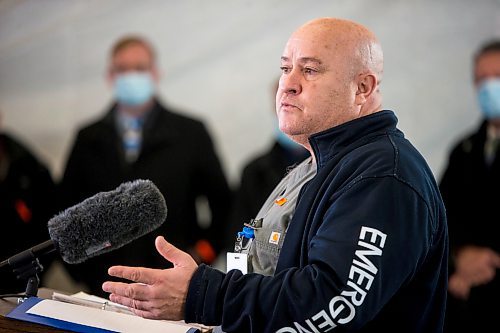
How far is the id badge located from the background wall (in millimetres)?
2395

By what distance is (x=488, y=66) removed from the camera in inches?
139

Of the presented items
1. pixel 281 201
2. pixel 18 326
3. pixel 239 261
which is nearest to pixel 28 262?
pixel 18 326

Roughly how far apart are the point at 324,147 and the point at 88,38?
3.08m

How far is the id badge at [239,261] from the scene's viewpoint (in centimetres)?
167

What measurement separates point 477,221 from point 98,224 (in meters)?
2.20

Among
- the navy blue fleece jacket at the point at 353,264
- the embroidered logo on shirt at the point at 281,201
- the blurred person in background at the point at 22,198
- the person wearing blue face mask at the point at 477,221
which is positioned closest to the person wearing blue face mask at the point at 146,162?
the blurred person in background at the point at 22,198

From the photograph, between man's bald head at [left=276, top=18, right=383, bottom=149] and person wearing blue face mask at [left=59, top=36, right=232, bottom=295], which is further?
person wearing blue face mask at [left=59, top=36, right=232, bottom=295]

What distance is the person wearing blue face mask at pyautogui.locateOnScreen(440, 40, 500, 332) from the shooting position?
3.23 metres

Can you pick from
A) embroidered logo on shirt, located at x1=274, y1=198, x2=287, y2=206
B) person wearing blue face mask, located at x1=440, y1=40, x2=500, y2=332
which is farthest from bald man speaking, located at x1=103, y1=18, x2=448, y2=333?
person wearing blue face mask, located at x1=440, y1=40, x2=500, y2=332

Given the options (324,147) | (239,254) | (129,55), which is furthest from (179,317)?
(129,55)

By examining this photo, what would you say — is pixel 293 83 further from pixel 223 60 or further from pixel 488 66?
pixel 223 60

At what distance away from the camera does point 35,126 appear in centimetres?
443

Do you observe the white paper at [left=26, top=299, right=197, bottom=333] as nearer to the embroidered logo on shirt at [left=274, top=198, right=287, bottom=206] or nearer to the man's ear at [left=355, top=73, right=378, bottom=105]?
the embroidered logo on shirt at [left=274, top=198, right=287, bottom=206]

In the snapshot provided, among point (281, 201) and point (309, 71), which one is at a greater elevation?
point (309, 71)
